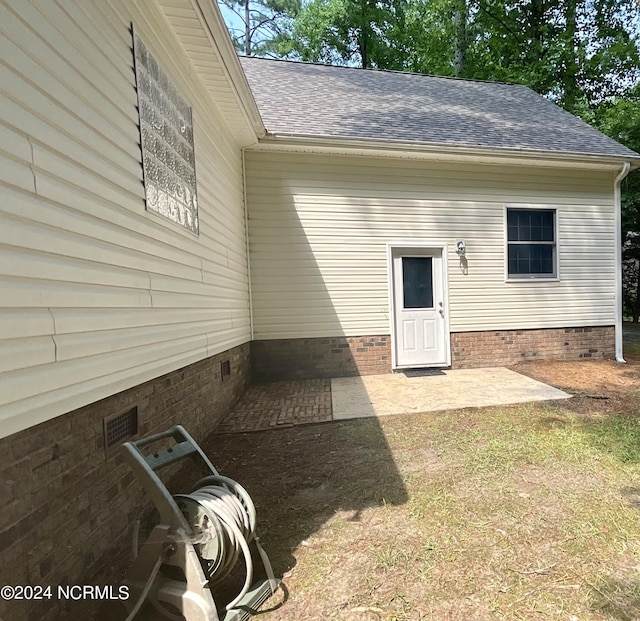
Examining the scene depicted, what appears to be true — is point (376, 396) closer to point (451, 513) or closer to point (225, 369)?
point (225, 369)

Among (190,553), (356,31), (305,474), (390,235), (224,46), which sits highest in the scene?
(356,31)

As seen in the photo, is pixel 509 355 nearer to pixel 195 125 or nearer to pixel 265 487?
pixel 265 487

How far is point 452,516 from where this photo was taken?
2.38m

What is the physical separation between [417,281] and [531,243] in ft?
8.02

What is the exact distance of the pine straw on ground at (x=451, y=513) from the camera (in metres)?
1.75

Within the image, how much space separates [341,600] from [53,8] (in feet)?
10.7

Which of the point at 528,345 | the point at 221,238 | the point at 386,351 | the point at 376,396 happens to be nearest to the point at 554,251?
the point at 528,345

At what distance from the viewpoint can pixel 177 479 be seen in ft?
9.71

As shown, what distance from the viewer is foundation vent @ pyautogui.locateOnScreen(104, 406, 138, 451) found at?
208 cm

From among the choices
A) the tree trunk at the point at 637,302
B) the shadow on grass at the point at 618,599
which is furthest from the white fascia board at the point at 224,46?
the tree trunk at the point at 637,302

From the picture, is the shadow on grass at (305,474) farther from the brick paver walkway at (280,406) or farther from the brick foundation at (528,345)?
the brick foundation at (528,345)

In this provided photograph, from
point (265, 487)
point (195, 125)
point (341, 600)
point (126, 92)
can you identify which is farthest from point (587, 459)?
point (195, 125)

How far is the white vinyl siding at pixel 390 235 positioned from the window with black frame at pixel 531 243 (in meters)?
0.17

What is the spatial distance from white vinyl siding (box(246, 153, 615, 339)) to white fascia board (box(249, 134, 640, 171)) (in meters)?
0.19
